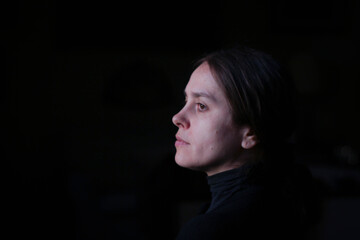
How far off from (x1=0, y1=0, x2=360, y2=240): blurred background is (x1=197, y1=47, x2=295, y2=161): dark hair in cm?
195

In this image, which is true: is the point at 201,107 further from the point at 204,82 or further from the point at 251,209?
the point at 251,209

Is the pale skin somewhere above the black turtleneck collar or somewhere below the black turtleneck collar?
above

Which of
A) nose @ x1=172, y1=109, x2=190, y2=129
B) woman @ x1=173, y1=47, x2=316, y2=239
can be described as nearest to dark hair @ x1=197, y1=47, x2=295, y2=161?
woman @ x1=173, y1=47, x2=316, y2=239

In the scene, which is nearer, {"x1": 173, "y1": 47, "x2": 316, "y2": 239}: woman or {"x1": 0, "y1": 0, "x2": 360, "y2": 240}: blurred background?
{"x1": 173, "y1": 47, "x2": 316, "y2": 239}: woman

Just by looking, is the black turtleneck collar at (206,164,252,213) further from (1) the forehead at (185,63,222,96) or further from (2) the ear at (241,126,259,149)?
(1) the forehead at (185,63,222,96)

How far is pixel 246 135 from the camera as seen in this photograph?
0.97 metres

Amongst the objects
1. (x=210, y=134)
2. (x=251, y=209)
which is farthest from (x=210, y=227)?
(x=210, y=134)

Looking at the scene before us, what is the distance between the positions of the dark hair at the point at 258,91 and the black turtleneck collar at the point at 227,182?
3.3 inches

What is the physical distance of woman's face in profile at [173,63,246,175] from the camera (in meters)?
0.95

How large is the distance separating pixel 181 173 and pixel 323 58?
222 centimetres

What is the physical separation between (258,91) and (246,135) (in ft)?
0.35

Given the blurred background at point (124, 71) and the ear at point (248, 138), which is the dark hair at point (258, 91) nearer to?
the ear at point (248, 138)

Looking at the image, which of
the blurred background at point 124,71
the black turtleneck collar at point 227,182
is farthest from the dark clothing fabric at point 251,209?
the blurred background at point 124,71

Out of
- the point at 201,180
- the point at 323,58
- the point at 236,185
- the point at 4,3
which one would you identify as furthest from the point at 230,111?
the point at 323,58
